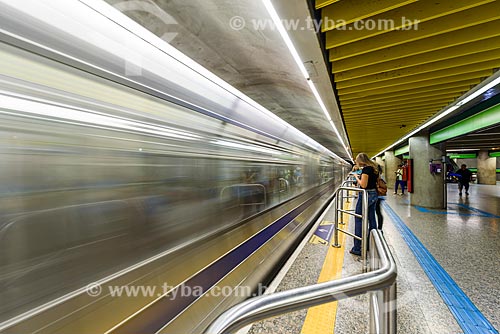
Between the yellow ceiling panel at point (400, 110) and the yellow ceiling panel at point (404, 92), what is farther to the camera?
the yellow ceiling panel at point (400, 110)

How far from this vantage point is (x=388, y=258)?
104 cm

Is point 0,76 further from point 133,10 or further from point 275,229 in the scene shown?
point 275,229

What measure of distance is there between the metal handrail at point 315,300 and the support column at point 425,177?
772 centimetres

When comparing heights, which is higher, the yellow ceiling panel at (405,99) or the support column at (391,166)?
the yellow ceiling panel at (405,99)

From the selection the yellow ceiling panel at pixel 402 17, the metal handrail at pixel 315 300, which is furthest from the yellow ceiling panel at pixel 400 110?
the metal handrail at pixel 315 300

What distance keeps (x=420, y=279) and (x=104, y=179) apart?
123 inches

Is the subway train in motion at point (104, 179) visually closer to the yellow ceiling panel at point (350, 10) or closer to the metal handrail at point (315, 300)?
the metal handrail at point (315, 300)

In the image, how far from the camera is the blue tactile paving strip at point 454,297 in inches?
72.1

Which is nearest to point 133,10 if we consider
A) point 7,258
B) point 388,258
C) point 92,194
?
point 92,194

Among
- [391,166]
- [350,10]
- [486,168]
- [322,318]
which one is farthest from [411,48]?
[486,168]

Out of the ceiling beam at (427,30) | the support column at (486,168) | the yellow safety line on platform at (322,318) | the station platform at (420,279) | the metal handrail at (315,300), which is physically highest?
the ceiling beam at (427,30)

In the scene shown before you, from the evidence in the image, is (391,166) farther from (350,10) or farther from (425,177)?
(350,10)

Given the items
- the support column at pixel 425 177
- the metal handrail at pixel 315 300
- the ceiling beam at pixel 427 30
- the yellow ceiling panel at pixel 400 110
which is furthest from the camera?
the support column at pixel 425 177

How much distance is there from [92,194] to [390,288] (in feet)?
5.00
